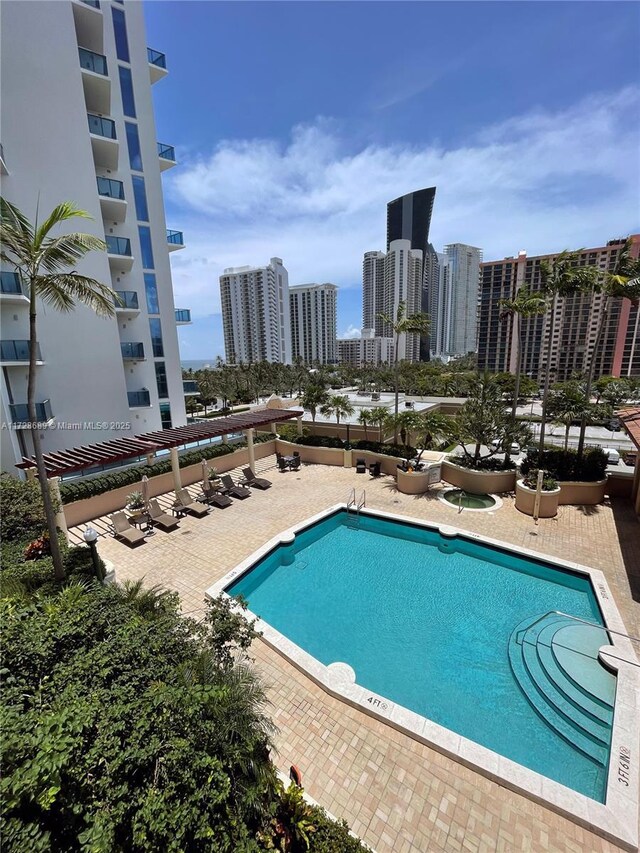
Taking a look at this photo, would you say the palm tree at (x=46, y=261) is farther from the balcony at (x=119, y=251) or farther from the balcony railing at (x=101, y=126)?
the balcony railing at (x=101, y=126)

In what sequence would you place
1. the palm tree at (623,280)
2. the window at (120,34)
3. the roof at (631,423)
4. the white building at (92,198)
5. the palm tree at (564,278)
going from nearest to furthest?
the roof at (631,423)
the palm tree at (623,280)
the palm tree at (564,278)
the white building at (92,198)
the window at (120,34)

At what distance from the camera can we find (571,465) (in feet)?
50.7

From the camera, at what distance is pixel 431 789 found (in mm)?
5215

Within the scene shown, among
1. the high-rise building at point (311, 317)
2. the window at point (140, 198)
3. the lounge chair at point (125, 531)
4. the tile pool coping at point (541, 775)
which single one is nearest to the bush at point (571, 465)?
the tile pool coping at point (541, 775)

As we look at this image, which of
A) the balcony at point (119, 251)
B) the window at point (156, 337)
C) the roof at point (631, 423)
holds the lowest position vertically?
the roof at point (631, 423)

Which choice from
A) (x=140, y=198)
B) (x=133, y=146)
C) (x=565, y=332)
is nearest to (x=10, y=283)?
(x=140, y=198)

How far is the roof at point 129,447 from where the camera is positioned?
12016mm

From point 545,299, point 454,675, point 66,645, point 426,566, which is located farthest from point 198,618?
point 545,299

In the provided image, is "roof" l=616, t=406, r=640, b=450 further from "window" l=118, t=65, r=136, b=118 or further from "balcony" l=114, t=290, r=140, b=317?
"window" l=118, t=65, r=136, b=118

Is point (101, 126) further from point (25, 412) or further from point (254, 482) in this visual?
point (254, 482)

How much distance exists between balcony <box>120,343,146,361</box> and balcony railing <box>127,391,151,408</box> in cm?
214

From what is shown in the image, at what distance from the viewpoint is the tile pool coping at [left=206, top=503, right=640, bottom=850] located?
16.0 ft

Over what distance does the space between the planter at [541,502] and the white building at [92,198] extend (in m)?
21.5

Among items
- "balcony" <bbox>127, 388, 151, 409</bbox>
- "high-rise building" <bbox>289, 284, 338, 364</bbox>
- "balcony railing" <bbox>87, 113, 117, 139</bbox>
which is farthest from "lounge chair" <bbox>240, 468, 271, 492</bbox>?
"high-rise building" <bbox>289, 284, 338, 364</bbox>
